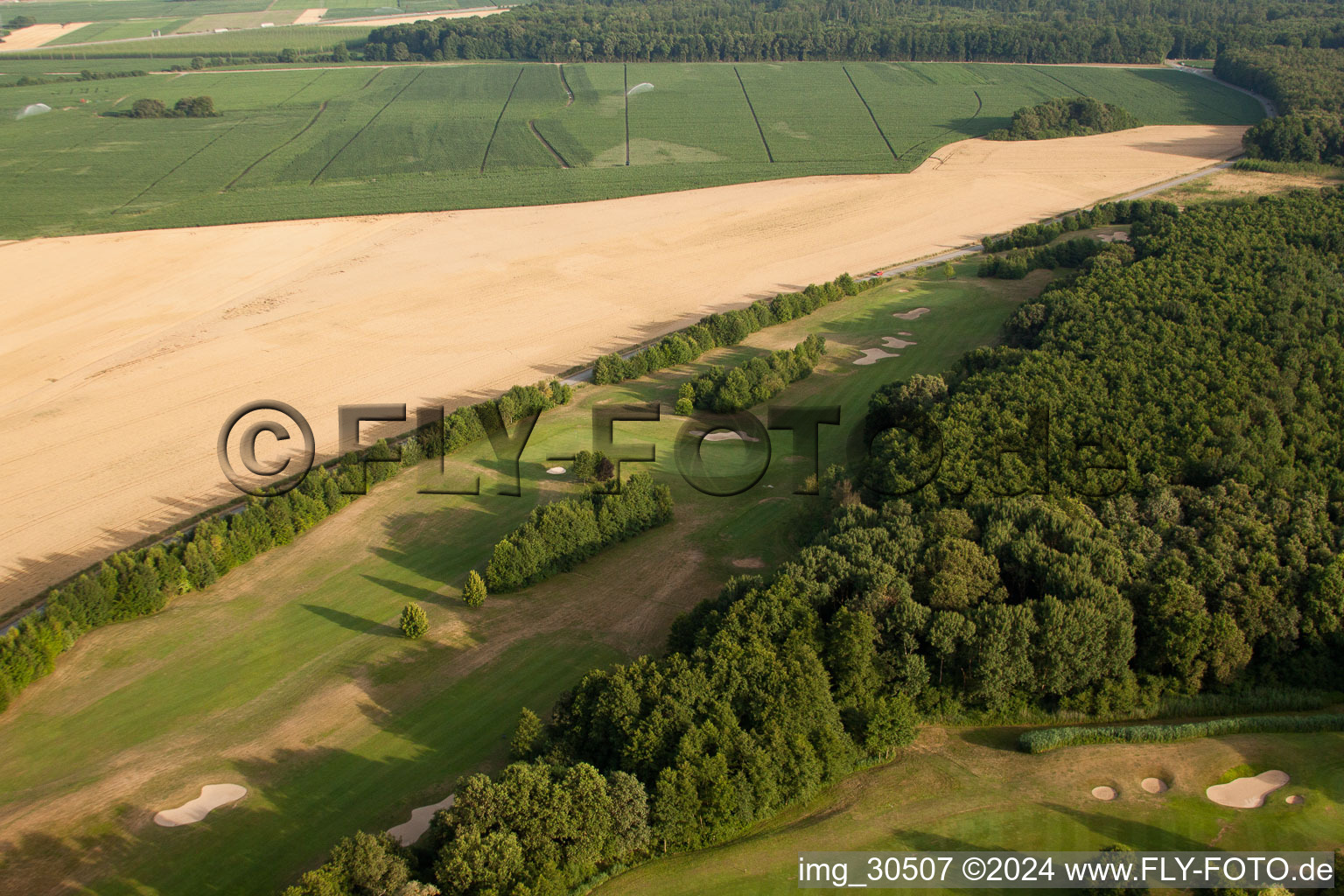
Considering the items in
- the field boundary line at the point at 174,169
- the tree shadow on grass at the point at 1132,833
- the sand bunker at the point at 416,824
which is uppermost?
the field boundary line at the point at 174,169

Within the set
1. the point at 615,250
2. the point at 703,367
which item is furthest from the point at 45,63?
the point at 703,367

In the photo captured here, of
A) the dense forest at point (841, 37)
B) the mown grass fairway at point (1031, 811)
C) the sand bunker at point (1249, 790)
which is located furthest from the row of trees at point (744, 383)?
the dense forest at point (841, 37)

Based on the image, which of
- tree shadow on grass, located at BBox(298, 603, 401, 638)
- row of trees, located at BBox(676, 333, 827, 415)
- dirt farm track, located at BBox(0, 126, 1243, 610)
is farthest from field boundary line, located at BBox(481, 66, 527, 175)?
tree shadow on grass, located at BBox(298, 603, 401, 638)

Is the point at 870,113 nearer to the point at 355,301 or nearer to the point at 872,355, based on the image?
the point at 872,355

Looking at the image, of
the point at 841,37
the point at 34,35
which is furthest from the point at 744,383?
the point at 34,35

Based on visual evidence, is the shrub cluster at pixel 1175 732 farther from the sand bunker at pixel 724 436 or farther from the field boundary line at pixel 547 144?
the field boundary line at pixel 547 144

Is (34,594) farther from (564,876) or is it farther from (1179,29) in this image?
(1179,29)
